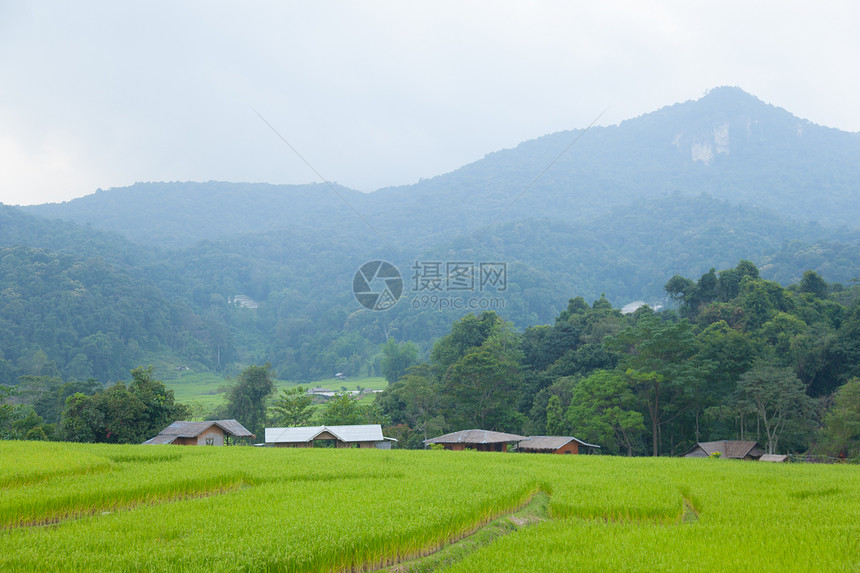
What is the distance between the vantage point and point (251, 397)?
59438mm

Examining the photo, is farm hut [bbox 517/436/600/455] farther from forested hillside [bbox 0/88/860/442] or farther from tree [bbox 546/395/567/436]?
forested hillside [bbox 0/88/860/442]

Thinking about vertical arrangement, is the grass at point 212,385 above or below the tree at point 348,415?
below

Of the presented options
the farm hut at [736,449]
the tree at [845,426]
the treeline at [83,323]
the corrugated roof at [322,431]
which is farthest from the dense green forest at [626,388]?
the treeline at [83,323]

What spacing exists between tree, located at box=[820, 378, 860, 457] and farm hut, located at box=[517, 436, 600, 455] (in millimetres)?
14001

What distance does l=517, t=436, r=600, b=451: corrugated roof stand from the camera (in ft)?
129

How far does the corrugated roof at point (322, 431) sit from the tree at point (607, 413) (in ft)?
47.7

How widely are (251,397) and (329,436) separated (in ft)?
70.0

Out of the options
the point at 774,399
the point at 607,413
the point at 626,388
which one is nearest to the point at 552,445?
the point at 607,413

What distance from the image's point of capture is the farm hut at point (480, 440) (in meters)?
40.8

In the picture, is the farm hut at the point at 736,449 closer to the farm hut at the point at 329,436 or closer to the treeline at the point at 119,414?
the farm hut at the point at 329,436

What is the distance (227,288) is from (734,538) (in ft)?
548

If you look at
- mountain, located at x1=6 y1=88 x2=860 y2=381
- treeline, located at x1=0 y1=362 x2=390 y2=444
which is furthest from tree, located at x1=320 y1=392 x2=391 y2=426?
mountain, located at x1=6 y1=88 x2=860 y2=381

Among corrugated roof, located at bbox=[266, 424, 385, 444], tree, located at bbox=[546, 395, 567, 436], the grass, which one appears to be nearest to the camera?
corrugated roof, located at bbox=[266, 424, 385, 444]

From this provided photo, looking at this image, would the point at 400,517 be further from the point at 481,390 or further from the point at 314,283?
the point at 314,283
